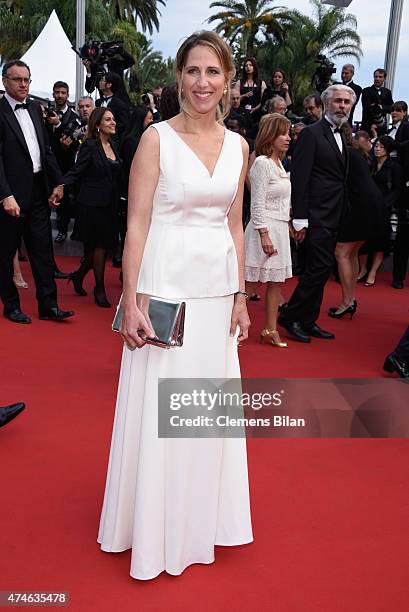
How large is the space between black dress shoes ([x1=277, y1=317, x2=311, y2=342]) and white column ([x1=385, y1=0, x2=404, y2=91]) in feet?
25.0

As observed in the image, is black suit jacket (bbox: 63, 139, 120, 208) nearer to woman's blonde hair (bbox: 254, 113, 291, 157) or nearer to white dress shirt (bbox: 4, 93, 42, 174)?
white dress shirt (bbox: 4, 93, 42, 174)

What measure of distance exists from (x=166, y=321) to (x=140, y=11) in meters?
40.2

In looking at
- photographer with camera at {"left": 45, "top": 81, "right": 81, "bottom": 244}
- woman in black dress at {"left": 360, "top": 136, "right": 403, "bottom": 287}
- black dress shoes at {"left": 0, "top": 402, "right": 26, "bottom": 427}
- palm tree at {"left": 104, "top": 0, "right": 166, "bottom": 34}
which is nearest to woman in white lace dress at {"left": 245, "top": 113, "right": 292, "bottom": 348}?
black dress shoes at {"left": 0, "top": 402, "right": 26, "bottom": 427}

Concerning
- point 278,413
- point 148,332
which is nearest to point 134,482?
point 148,332

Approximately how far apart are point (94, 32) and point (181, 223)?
97.3 feet

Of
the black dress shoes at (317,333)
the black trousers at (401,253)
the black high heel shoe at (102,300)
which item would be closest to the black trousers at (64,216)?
the black high heel shoe at (102,300)

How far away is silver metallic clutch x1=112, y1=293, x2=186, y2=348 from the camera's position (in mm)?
2227

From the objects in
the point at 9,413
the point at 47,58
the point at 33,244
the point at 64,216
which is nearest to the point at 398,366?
the point at 9,413

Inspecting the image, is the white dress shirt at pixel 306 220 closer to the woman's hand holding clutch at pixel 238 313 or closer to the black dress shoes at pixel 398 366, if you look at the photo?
the black dress shoes at pixel 398 366

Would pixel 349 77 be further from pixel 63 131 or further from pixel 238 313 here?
pixel 238 313

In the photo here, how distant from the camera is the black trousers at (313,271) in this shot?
18.1 ft

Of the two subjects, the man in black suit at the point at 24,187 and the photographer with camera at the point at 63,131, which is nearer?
the man in black suit at the point at 24,187

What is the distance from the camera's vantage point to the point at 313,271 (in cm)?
554

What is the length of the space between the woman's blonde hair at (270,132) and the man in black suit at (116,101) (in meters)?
3.42
